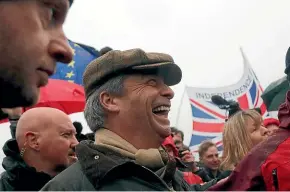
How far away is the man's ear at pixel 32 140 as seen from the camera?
3525 mm

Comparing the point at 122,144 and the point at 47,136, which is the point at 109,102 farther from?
the point at 47,136

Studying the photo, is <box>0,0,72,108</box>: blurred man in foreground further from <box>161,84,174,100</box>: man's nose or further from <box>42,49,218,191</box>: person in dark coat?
<box>161,84,174,100</box>: man's nose

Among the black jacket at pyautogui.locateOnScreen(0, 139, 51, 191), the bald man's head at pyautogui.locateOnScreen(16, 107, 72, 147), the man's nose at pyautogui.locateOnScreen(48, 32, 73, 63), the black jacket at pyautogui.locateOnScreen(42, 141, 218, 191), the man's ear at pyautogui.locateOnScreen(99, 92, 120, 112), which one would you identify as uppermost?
the man's nose at pyautogui.locateOnScreen(48, 32, 73, 63)

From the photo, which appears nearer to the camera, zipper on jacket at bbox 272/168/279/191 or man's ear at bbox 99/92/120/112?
zipper on jacket at bbox 272/168/279/191

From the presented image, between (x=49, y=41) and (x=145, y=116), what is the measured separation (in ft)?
5.23

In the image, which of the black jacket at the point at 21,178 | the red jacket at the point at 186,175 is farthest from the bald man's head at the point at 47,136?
the red jacket at the point at 186,175

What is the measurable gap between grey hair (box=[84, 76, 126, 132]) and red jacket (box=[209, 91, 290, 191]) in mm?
681

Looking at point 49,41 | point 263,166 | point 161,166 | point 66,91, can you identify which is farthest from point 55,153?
point 66,91

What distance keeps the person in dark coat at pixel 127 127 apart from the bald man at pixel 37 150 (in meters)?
0.55

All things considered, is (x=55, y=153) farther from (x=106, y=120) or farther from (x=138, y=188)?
(x=138, y=188)

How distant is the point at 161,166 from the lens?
277cm

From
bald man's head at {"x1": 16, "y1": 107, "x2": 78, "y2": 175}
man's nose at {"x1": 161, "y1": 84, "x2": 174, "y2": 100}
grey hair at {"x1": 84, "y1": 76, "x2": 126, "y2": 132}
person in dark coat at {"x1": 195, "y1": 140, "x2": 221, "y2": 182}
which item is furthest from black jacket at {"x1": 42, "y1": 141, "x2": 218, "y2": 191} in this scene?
person in dark coat at {"x1": 195, "y1": 140, "x2": 221, "y2": 182}

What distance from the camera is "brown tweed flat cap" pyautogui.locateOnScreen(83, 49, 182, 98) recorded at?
2.99 metres

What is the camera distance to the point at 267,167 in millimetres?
2805
